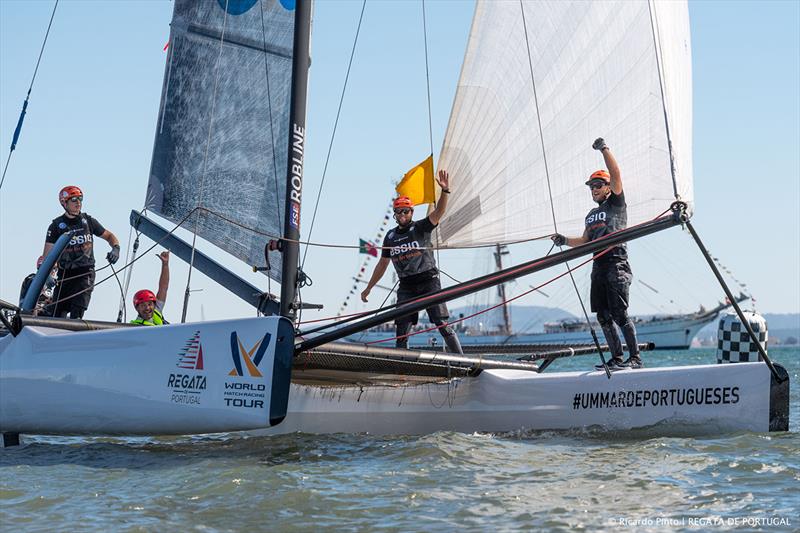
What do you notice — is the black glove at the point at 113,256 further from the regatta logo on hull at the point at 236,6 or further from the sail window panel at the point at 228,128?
the regatta logo on hull at the point at 236,6

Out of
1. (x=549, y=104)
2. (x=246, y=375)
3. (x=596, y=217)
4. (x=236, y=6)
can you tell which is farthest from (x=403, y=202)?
(x=236, y=6)

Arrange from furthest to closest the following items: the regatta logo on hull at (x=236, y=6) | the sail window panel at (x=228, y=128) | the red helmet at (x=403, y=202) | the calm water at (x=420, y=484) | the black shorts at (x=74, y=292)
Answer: the regatta logo on hull at (x=236, y=6) < the sail window panel at (x=228, y=128) < the black shorts at (x=74, y=292) < the red helmet at (x=403, y=202) < the calm water at (x=420, y=484)

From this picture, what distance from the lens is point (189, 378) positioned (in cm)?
692

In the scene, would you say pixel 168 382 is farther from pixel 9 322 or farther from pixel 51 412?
pixel 9 322

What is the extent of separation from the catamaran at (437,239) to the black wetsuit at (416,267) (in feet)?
0.94

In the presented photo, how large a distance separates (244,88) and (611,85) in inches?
137

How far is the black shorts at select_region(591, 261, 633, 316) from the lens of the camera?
778 centimetres

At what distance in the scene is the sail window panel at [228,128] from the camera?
940 cm

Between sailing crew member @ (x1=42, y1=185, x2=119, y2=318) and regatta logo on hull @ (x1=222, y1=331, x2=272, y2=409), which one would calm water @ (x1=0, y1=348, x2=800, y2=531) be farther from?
sailing crew member @ (x1=42, y1=185, x2=119, y2=318)

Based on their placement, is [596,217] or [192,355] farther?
[596,217]

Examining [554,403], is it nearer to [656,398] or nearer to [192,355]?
[656,398]

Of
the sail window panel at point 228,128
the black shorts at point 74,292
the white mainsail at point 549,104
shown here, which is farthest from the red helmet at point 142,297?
the white mainsail at point 549,104

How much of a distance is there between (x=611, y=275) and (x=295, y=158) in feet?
8.68

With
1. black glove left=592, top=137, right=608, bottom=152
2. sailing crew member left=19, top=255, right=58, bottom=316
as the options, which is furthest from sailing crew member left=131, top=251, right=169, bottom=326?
black glove left=592, top=137, right=608, bottom=152
